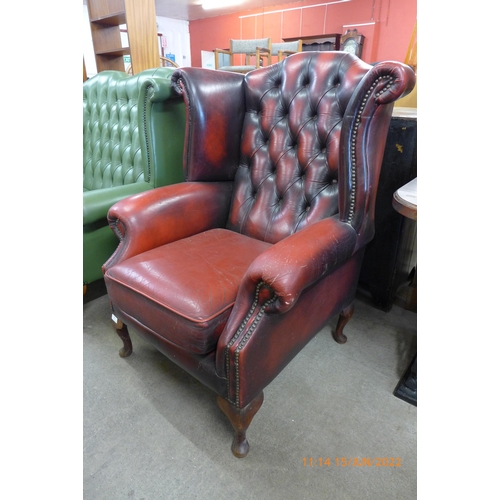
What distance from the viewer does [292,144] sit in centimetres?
138

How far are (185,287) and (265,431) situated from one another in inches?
22.2

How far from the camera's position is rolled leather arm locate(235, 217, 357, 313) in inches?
30.6

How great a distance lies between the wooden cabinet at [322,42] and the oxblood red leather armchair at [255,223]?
5.19 meters

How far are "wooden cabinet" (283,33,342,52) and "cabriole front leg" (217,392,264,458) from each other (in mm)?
6218

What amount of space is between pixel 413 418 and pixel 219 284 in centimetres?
83

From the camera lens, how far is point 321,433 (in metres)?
1.10

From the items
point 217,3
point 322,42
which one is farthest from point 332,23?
point 217,3

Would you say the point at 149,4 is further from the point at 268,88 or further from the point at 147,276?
the point at 147,276

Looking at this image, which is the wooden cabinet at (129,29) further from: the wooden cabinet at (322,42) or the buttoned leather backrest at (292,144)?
the wooden cabinet at (322,42)

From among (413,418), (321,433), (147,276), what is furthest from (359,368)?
(147,276)

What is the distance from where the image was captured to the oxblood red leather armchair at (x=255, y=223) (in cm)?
88

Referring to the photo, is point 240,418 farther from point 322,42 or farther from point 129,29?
point 322,42

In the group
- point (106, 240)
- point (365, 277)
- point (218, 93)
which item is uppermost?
point (218, 93)

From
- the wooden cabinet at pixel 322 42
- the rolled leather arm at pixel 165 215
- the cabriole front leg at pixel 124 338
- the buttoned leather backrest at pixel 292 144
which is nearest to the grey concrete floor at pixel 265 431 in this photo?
the cabriole front leg at pixel 124 338
